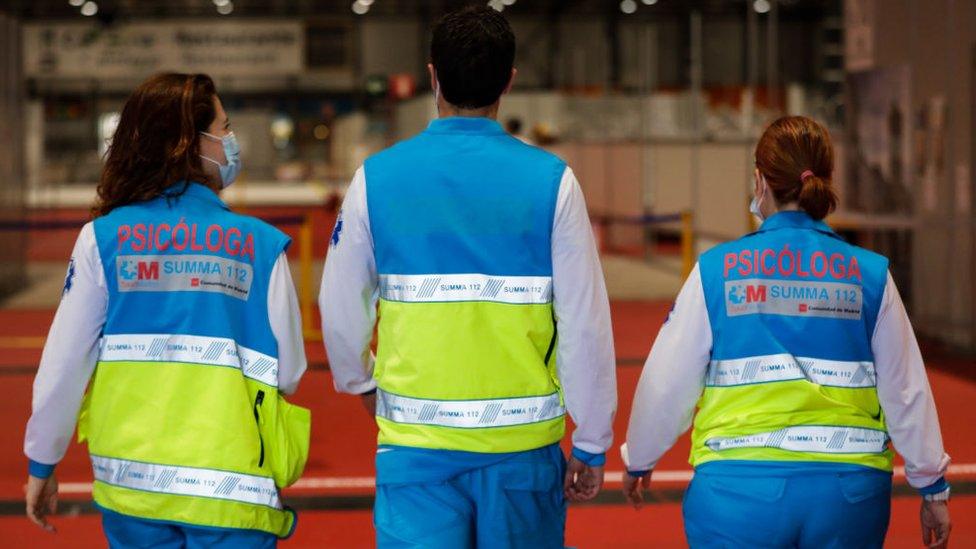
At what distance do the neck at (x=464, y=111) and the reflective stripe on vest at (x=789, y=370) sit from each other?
726mm

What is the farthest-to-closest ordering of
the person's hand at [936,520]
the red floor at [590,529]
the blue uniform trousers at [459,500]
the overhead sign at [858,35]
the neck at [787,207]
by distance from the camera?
the overhead sign at [858,35] → the red floor at [590,529] → the person's hand at [936,520] → the neck at [787,207] → the blue uniform trousers at [459,500]

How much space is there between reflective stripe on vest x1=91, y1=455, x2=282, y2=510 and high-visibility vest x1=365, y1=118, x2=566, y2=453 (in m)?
0.28

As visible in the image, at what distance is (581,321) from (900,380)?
2.43 ft

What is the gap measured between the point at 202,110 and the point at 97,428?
71 cm

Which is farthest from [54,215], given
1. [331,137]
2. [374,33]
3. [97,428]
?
[97,428]

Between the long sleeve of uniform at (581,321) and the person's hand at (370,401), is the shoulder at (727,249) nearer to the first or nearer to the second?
the long sleeve of uniform at (581,321)

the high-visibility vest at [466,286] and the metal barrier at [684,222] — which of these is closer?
the high-visibility vest at [466,286]

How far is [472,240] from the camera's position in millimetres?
2924

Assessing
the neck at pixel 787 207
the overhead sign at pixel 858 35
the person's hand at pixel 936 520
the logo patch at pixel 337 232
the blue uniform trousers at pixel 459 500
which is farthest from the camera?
the overhead sign at pixel 858 35

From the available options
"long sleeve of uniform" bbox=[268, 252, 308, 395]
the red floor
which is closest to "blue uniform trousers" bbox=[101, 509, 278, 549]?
"long sleeve of uniform" bbox=[268, 252, 308, 395]

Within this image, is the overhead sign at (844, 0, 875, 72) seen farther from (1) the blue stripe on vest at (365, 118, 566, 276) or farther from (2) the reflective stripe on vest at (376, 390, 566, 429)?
(2) the reflective stripe on vest at (376, 390, 566, 429)

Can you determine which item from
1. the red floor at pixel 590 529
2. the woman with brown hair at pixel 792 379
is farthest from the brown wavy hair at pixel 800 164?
the red floor at pixel 590 529

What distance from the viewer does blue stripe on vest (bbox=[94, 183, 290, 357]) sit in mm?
3006

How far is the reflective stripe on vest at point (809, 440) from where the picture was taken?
3.01m
